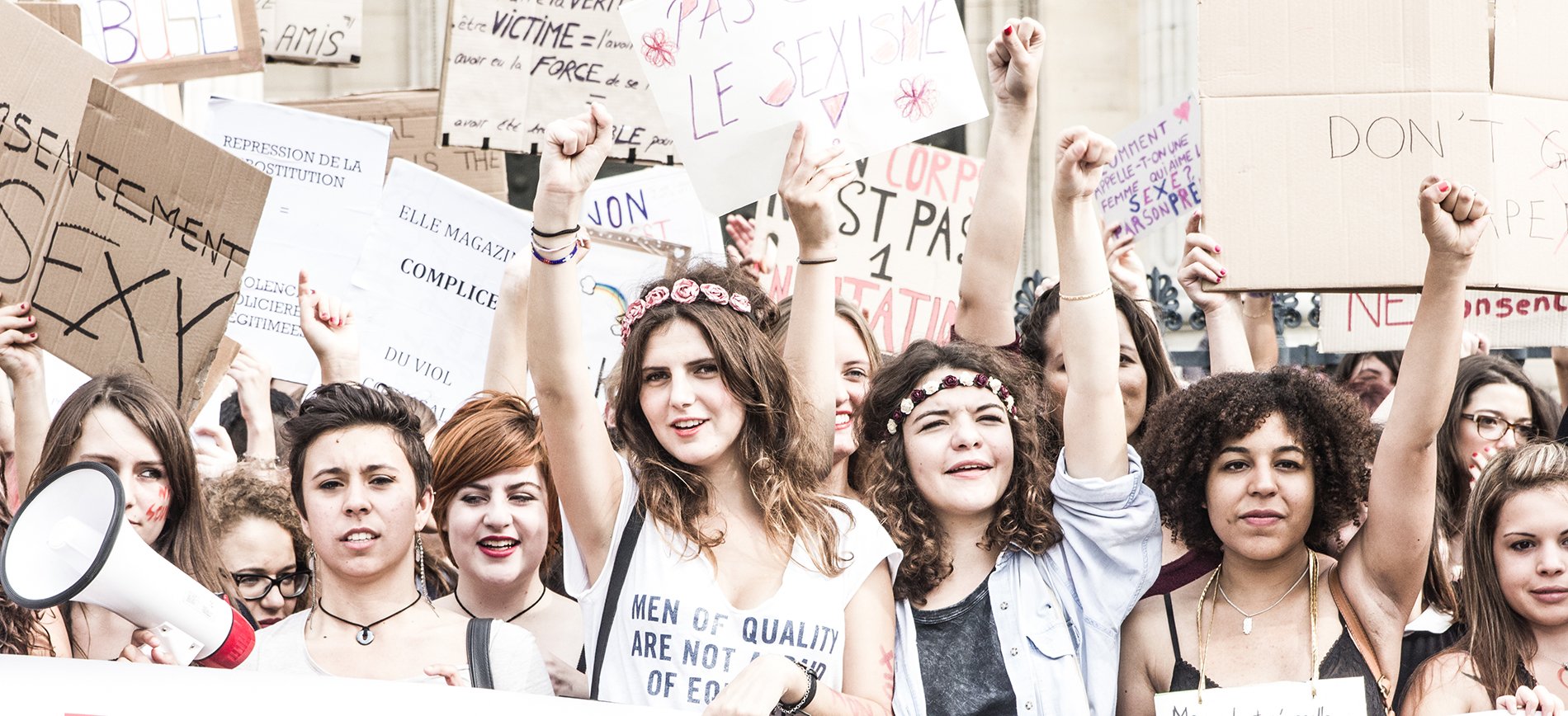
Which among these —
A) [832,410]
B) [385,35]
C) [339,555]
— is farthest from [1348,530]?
[385,35]

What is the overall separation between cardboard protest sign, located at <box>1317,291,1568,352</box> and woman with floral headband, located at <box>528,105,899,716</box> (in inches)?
93.2

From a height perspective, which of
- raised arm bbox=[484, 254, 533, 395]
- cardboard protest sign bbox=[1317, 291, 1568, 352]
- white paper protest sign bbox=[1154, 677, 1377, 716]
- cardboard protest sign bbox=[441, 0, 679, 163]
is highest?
cardboard protest sign bbox=[441, 0, 679, 163]

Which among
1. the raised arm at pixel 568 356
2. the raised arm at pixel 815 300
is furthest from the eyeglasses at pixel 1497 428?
the raised arm at pixel 568 356

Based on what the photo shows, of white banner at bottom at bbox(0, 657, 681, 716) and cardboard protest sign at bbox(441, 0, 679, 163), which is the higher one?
cardboard protest sign at bbox(441, 0, 679, 163)

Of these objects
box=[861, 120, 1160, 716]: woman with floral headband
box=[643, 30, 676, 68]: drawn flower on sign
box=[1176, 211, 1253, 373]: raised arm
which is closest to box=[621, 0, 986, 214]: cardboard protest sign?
box=[643, 30, 676, 68]: drawn flower on sign

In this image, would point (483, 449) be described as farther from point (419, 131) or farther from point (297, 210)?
point (419, 131)

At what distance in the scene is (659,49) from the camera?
11.6 ft

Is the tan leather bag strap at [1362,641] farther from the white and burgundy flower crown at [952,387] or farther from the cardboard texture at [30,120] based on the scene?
the cardboard texture at [30,120]

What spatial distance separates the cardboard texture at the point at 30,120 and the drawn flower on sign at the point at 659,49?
3.78 feet

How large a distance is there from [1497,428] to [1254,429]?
159 centimetres

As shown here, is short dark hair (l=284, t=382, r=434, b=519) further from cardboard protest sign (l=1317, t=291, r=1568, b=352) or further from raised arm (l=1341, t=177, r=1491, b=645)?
cardboard protest sign (l=1317, t=291, r=1568, b=352)

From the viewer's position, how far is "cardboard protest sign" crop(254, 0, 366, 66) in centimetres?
602

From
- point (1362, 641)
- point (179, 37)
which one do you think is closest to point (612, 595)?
point (1362, 641)

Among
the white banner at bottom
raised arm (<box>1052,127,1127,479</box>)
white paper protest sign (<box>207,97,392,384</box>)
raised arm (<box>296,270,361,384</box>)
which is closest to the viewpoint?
the white banner at bottom
